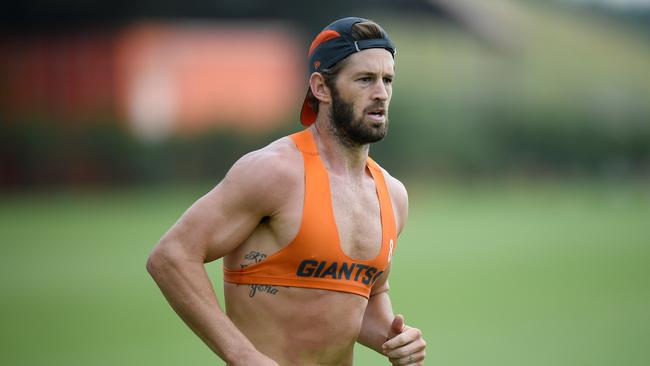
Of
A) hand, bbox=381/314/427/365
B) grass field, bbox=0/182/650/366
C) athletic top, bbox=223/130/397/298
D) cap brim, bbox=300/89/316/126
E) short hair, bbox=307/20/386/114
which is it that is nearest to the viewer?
athletic top, bbox=223/130/397/298

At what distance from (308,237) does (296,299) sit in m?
0.30

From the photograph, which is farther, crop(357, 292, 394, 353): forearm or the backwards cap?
crop(357, 292, 394, 353): forearm

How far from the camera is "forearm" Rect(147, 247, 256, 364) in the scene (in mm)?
4105

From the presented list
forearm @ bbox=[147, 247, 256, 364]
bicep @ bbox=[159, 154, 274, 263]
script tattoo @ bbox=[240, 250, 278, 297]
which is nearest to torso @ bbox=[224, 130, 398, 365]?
script tattoo @ bbox=[240, 250, 278, 297]

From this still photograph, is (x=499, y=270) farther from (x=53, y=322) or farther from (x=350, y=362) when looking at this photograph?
(x=350, y=362)

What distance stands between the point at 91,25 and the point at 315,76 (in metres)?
30.3

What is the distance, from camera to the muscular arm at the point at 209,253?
4.11 m

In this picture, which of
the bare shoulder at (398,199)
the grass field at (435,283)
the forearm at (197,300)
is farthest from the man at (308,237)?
the grass field at (435,283)

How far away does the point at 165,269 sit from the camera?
412 cm

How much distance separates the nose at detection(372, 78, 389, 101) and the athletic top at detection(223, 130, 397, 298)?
1.25ft

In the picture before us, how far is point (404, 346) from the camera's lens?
444 centimetres

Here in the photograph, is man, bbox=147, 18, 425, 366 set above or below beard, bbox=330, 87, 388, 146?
below

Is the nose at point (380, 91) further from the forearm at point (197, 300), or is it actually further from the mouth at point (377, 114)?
the forearm at point (197, 300)

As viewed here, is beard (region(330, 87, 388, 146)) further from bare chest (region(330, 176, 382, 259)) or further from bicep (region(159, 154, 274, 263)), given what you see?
bicep (region(159, 154, 274, 263))
